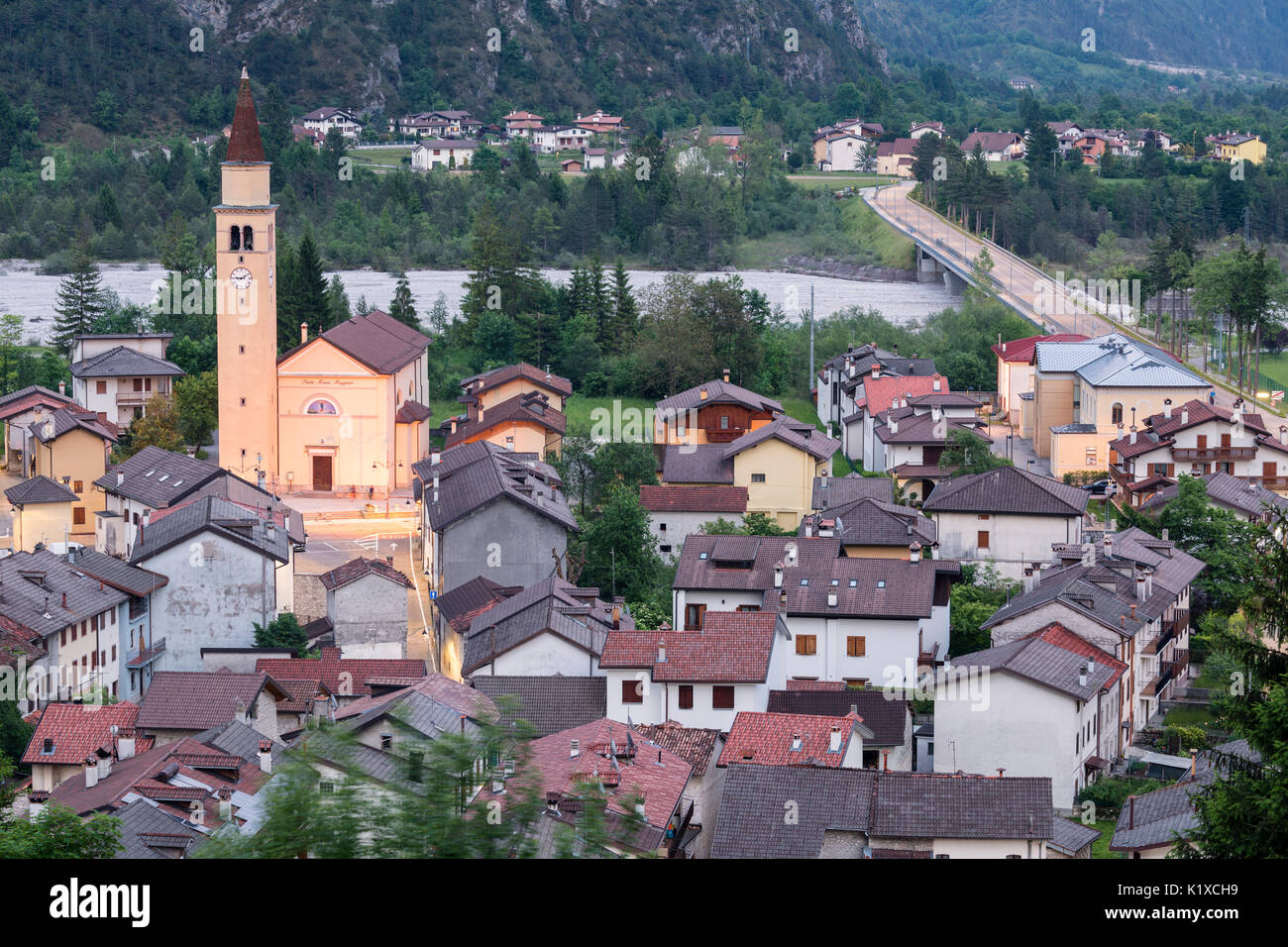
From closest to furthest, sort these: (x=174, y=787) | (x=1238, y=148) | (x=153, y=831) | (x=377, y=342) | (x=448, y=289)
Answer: (x=153, y=831), (x=174, y=787), (x=377, y=342), (x=448, y=289), (x=1238, y=148)

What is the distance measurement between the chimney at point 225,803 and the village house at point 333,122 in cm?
7745

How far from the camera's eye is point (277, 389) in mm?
32500

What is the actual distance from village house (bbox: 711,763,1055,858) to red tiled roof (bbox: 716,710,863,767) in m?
0.86

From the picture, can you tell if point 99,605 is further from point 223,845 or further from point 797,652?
point 223,845

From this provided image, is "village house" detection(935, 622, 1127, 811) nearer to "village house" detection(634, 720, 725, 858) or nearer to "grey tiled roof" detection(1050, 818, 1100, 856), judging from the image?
"grey tiled roof" detection(1050, 818, 1100, 856)

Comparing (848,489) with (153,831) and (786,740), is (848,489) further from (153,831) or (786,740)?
(153,831)

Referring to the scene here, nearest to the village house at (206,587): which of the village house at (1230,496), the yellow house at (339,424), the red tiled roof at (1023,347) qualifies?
the yellow house at (339,424)

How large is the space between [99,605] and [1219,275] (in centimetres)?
2850

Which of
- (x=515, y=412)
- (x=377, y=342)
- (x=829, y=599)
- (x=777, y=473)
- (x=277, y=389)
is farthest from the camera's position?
(x=377, y=342)

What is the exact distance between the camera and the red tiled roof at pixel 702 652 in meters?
19.3

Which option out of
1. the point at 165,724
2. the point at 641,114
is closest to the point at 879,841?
the point at 165,724

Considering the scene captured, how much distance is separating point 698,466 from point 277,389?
23.9 feet

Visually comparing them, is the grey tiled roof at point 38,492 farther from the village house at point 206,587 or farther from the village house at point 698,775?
the village house at point 698,775

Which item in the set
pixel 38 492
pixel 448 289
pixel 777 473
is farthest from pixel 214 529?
pixel 448 289
